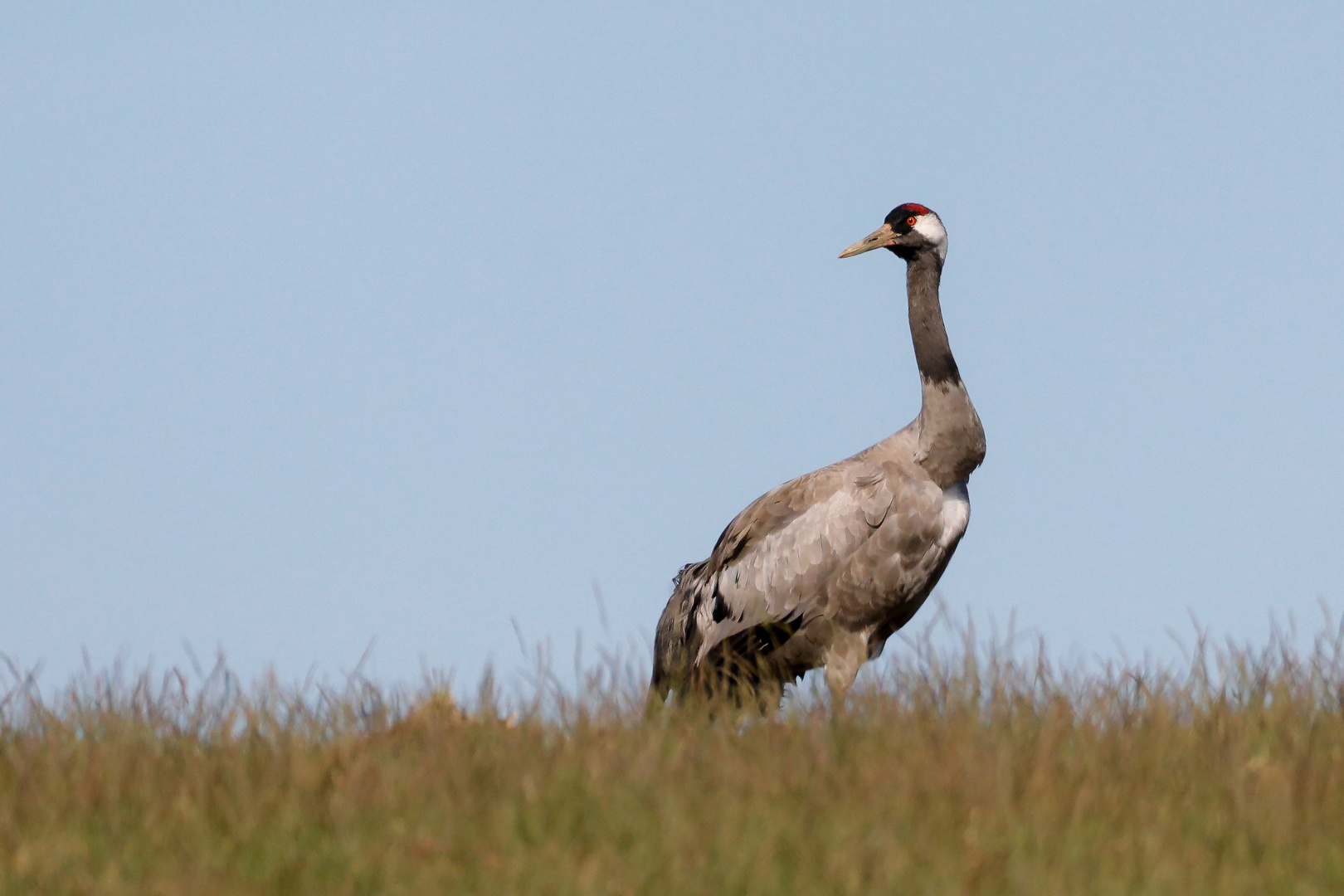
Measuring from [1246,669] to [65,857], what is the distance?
506 cm

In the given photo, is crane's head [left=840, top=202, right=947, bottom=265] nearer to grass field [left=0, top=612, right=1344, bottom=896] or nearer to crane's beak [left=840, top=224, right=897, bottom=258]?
crane's beak [left=840, top=224, right=897, bottom=258]

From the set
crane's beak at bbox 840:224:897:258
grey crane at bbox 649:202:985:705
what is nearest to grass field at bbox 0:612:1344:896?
grey crane at bbox 649:202:985:705

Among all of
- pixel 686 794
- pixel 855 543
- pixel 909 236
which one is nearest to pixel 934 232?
pixel 909 236

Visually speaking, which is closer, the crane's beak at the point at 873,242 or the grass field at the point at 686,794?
the grass field at the point at 686,794

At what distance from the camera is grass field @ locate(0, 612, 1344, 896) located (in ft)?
15.0

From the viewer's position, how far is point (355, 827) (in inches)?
196

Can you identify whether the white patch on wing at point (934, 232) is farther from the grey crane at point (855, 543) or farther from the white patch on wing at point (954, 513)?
the white patch on wing at point (954, 513)

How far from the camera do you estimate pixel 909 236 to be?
8.84m

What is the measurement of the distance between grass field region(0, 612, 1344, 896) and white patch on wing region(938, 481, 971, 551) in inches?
58.7

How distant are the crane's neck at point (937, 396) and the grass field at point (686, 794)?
1.74 m

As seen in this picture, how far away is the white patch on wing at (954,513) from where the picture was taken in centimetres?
813

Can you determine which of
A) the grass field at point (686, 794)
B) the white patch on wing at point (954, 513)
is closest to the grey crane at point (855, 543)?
the white patch on wing at point (954, 513)

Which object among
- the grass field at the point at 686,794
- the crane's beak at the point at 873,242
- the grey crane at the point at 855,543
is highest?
the crane's beak at the point at 873,242

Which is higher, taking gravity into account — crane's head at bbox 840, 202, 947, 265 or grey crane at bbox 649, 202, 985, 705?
crane's head at bbox 840, 202, 947, 265
